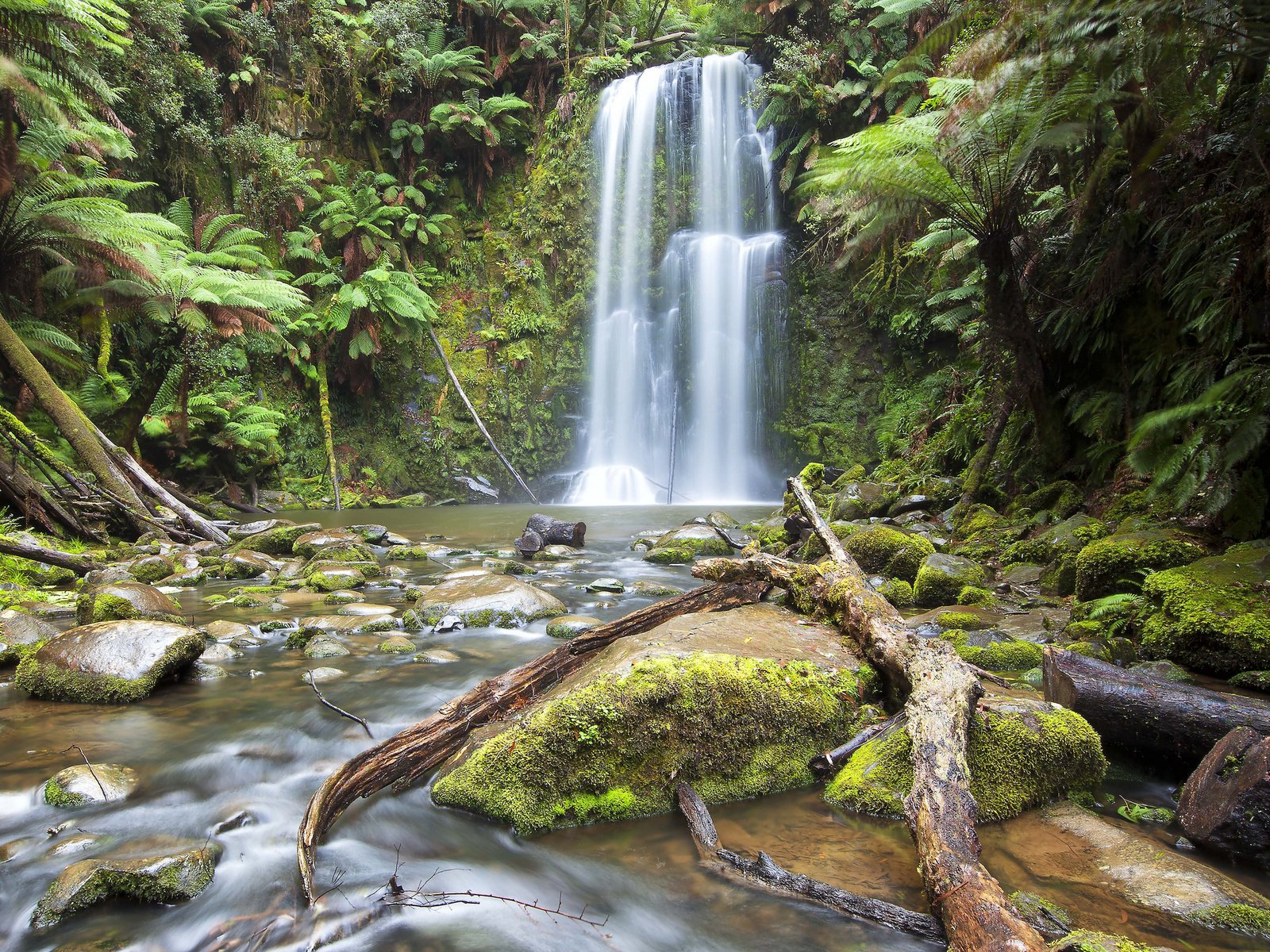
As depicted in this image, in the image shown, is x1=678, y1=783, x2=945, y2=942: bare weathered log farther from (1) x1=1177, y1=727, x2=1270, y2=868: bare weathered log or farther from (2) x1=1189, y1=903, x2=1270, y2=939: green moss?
(1) x1=1177, y1=727, x2=1270, y2=868: bare weathered log

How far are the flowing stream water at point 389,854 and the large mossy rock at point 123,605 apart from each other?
85 centimetres

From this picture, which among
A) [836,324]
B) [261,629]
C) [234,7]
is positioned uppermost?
[234,7]

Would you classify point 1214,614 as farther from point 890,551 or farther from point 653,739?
point 890,551

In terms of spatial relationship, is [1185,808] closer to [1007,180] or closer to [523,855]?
[523,855]

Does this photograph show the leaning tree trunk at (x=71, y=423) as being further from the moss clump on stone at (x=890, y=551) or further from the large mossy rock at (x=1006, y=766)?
the large mossy rock at (x=1006, y=766)

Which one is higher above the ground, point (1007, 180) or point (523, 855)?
point (1007, 180)

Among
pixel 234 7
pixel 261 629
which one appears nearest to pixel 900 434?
pixel 261 629

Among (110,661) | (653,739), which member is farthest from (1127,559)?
(110,661)

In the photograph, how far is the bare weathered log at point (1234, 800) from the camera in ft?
6.54

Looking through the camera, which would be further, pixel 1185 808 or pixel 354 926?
pixel 1185 808

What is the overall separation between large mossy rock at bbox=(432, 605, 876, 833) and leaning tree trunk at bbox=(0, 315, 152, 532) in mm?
7385

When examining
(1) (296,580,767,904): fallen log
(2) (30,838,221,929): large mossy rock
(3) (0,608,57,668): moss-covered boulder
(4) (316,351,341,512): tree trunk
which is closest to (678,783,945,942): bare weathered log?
(1) (296,580,767,904): fallen log

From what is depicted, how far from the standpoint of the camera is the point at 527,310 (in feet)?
59.8

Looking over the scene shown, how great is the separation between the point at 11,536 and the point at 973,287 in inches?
410
